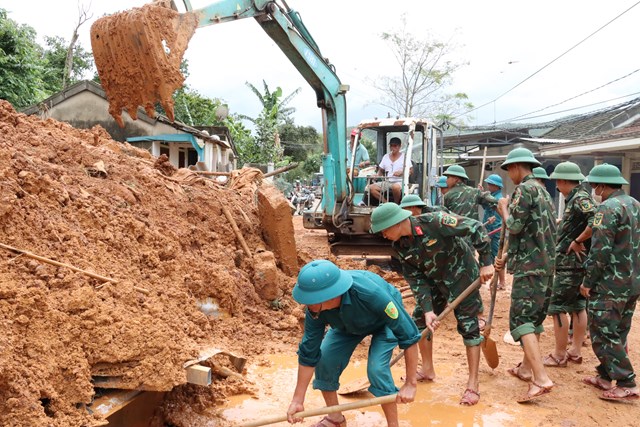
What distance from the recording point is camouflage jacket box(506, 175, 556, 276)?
4.19 meters

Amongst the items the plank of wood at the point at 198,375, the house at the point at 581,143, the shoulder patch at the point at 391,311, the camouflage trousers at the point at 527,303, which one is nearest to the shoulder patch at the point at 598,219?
the camouflage trousers at the point at 527,303

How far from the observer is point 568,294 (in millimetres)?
5012

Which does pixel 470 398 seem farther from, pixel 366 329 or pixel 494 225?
pixel 494 225

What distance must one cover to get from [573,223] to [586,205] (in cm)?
25

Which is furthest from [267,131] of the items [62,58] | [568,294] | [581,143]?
[568,294]

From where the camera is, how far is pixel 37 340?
313cm

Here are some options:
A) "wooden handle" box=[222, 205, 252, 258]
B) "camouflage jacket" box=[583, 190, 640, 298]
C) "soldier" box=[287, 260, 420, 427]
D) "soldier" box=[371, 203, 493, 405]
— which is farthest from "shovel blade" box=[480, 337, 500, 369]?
"wooden handle" box=[222, 205, 252, 258]

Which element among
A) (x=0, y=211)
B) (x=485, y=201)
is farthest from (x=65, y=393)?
(x=485, y=201)

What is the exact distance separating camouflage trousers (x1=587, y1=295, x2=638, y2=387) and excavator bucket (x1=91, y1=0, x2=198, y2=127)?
431 cm

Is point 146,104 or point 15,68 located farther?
point 15,68

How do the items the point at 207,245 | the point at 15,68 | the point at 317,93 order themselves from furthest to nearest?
the point at 15,68, the point at 317,93, the point at 207,245

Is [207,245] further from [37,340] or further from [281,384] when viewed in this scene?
[37,340]

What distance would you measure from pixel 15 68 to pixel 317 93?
10.3 m

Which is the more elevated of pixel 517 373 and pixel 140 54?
pixel 140 54
